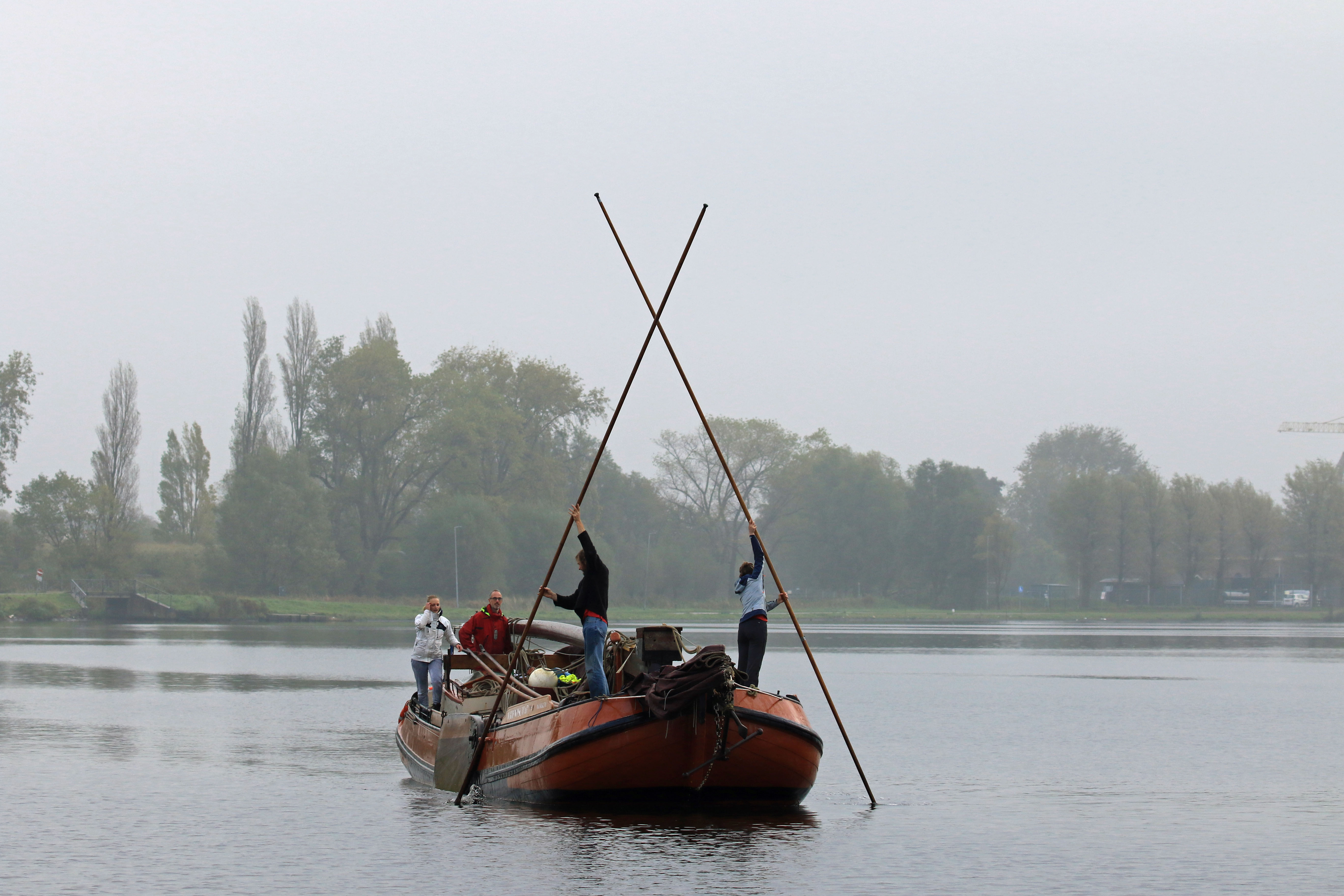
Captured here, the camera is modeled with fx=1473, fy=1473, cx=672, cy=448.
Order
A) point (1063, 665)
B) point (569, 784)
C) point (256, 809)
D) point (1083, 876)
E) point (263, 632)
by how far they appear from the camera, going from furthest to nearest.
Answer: point (263, 632)
point (1063, 665)
point (256, 809)
point (569, 784)
point (1083, 876)

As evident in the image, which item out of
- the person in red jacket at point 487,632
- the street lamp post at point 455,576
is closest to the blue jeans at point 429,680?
the person in red jacket at point 487,632

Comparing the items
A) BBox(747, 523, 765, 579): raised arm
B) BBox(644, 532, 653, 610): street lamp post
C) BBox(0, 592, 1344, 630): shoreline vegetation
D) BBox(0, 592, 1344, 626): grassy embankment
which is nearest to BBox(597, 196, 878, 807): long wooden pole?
BBox(747, 523, 765, 579): raised arm

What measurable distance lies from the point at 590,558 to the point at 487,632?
4.95 meters

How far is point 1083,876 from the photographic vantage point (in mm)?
14055

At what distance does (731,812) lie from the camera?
1692cm

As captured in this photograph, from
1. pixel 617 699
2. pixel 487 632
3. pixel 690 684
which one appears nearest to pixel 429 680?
pixel 487 632

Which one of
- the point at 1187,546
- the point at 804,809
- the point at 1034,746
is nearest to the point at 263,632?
the point at 1034,746

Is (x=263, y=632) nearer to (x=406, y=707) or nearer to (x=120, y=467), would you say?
(x=120, y=467)

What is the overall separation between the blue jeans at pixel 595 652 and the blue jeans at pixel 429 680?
4311 mm

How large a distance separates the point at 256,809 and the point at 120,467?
268 feet

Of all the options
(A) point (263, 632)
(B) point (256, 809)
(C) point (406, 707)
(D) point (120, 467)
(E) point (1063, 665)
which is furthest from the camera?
(D) point (120, 467)

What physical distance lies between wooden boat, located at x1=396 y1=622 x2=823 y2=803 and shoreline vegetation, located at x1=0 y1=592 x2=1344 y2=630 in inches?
2297

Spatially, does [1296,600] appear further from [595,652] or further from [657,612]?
[595,652]

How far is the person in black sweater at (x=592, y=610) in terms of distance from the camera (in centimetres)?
1667
